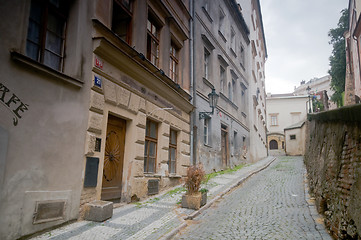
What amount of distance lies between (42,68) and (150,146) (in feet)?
15.3

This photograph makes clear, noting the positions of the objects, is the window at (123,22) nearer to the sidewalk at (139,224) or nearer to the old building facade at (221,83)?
the sidewalk at (139,224)

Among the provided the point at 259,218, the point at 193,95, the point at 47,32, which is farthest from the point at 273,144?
the point at 47,32

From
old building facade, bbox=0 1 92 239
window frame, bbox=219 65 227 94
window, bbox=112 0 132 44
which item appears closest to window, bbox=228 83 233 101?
window frame, bbox=219 65 227 94

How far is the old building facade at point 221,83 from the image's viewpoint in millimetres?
12953

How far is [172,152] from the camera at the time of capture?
10562mm

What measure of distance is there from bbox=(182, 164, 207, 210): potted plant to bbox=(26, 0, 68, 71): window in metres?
4.10

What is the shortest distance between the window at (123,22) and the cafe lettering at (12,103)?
412cm

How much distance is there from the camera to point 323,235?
509cm

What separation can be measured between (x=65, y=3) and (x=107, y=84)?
1963 mm

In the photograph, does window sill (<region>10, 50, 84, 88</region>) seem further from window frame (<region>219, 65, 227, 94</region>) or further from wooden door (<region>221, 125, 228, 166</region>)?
window frame (<region>219, 65, 227, 94</region>)

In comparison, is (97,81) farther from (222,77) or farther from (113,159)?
(222,77)

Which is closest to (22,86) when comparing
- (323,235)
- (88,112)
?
(88,112)

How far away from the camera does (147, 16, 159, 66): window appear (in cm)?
934

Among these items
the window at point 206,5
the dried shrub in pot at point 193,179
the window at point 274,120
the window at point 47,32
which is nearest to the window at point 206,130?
the window at point 206,5
